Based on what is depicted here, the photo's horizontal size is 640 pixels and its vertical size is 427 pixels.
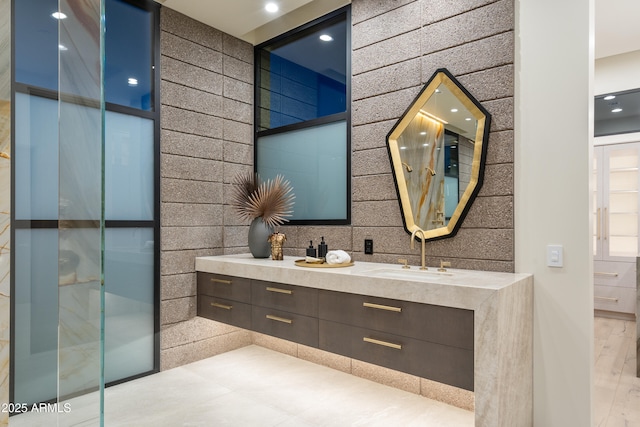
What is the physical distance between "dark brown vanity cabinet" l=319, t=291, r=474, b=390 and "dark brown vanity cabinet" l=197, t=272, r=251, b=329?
0.75 metres

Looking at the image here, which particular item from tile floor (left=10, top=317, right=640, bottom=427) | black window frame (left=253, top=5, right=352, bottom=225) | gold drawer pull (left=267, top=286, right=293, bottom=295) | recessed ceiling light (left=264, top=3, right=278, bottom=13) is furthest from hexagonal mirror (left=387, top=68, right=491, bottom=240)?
recessed ceiling light (left=264, top=3, right=278, bottom=13)

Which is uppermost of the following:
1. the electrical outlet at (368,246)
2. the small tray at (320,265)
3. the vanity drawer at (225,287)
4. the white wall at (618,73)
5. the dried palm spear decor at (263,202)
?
the white wall at (618,73)

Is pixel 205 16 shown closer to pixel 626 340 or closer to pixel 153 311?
pixel 153 311

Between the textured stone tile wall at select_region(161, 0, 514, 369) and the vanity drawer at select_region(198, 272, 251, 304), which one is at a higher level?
the textured stone tile wall at select_region(161, 0, 514, 369)

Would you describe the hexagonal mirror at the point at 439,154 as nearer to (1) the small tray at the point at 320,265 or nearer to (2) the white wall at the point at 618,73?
(1) the small tray at the point at 320,265

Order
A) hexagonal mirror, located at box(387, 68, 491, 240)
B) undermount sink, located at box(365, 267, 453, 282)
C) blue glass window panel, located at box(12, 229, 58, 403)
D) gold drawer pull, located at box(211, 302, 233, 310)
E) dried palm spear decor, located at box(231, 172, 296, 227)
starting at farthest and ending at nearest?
dried palm spear decor, located at box(231, 172, 296, 227) → gold drawer pull, located at box(211, 302, 233, 310) → hexagonal mirror, located at box(387, 68, 491, 240) → undermount sink, located at box(365, 267, 453, 282) → blue glass window panel, located at box(12, 229, 58, 403)

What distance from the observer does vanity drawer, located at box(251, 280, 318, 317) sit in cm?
253

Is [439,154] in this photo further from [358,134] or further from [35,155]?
[35,155]

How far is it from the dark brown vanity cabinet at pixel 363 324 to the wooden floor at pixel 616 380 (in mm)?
1190

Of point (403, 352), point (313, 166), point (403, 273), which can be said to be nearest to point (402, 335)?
point (403, 352)

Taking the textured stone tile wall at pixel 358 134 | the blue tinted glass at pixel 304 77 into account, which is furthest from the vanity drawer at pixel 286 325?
the blue tinted glass at pixel 304 77

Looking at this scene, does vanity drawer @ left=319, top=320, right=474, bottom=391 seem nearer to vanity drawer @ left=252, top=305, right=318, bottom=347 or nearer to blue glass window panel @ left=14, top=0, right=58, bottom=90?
vanity drawer @ left=252, top=305, right=318, bottom=347

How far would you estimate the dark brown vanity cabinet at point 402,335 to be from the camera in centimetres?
190

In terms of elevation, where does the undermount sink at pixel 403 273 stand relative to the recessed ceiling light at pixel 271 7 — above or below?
below
